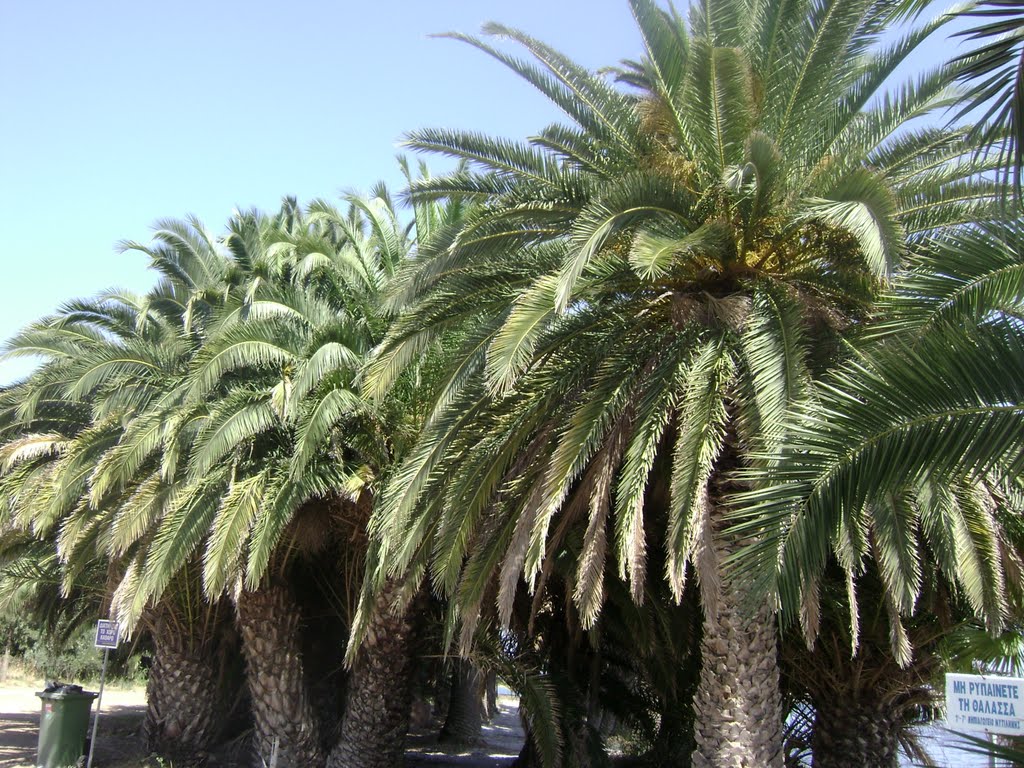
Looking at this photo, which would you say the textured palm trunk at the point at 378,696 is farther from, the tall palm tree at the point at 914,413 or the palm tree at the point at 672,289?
the tall palm tree at the point at 914,413

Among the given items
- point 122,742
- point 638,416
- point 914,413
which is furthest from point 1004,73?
point 122,742

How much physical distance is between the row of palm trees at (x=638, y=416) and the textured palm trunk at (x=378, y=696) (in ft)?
0.15

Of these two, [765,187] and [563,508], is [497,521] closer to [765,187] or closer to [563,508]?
[563,508]

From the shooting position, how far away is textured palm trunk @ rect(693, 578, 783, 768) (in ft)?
29.0

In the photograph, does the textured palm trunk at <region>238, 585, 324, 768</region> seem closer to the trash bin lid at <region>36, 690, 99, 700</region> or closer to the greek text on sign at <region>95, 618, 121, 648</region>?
the greek text on sign at <region>95, 618, 121, 648</region>

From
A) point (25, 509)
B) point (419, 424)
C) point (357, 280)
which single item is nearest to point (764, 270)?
point (419, 424)

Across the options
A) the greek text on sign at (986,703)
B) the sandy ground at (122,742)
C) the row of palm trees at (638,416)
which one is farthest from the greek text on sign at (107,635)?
the greek text on sign at (986,703)

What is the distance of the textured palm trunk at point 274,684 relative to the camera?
1416 cm

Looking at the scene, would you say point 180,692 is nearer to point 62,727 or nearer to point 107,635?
point 62,727

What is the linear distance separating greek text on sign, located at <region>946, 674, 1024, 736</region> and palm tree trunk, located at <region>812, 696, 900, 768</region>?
18.3 ft

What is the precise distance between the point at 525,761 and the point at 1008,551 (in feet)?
27.3

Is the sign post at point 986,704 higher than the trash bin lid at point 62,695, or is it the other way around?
the sign post at point 986,704

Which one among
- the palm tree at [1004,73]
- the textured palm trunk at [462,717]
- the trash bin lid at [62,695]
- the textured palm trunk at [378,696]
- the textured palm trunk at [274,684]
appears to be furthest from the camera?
the textured palm trunk at [462,717]

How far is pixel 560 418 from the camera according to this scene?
9.95 metres
